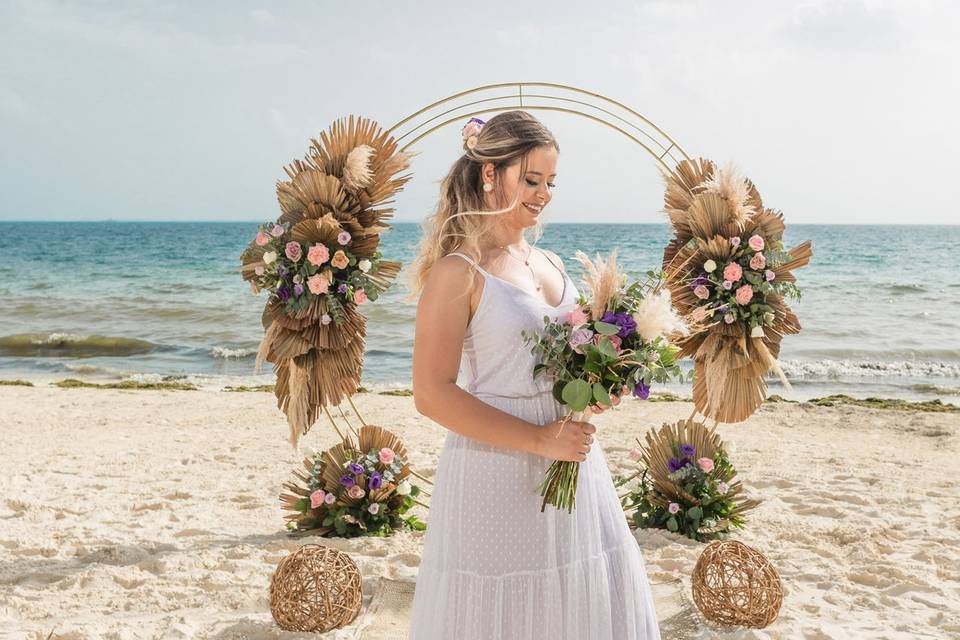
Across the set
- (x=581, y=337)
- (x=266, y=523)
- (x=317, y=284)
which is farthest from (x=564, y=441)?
(x=266, y=523)

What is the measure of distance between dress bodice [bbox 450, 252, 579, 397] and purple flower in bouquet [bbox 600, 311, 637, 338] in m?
0.21

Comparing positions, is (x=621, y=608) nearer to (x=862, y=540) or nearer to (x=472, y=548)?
(x=472, y=548)

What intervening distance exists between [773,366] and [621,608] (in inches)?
99.3

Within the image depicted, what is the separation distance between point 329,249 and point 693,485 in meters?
2.51

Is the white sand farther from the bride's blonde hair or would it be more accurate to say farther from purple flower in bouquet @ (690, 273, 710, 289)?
the bride's blonde hair

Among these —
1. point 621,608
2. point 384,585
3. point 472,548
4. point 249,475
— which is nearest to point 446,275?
point 472,548

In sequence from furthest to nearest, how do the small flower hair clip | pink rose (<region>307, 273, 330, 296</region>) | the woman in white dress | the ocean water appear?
1. the ocean water
2. pink rose (<region>307, 273, 330, 296</region>)
3. the small flower hair clip
4. the woman in white dress

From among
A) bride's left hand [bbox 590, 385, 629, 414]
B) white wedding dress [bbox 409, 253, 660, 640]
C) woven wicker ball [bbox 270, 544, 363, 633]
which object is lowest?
woven wicker ball [bbox 270, 544, 363, 633]

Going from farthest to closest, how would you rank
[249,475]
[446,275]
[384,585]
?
[249,475] < [384,585] < [446,275]

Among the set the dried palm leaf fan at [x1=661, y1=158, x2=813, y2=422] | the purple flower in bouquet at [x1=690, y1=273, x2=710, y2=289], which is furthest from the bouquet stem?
the purple flower in bouquet at [x1=690, y1=273, x2=710, y2=289]

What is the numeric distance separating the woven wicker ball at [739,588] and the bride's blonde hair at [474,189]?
6.97 feet

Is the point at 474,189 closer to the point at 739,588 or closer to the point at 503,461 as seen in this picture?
the point at 503,461

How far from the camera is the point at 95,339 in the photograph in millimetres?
14781

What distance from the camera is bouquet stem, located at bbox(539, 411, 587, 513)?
7.25ft
